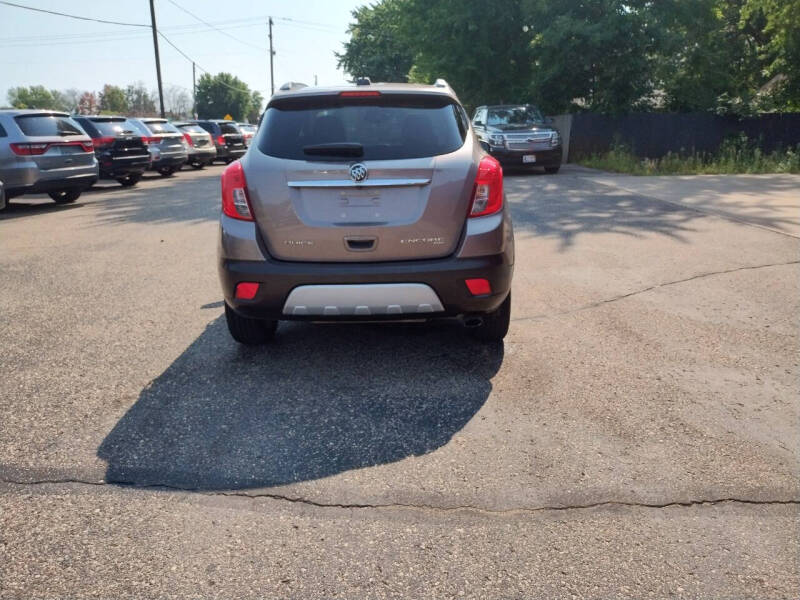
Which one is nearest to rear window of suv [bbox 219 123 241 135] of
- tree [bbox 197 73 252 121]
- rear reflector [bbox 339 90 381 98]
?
rear reflector [bbox 339 90 381 98]

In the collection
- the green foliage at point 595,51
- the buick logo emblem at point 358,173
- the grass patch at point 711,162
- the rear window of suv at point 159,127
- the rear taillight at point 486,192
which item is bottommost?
the grass patch at point 711,162

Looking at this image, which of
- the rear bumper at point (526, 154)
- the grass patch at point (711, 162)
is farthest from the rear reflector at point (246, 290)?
the grass patch at point (711, 162)

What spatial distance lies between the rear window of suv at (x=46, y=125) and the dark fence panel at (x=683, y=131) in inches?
596

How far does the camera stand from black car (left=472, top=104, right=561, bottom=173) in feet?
59.2

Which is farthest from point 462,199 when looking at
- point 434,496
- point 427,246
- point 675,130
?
point 675,130

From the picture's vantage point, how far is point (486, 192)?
4355 mm

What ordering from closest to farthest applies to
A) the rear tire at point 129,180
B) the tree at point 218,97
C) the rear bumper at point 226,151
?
the rear tire at point 129,180 → the rear bumper at point 226,151 → the tree at point 218,97

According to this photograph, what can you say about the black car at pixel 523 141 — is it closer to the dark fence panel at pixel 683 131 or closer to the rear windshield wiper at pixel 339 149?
the dark fence panel at pixel 683 131

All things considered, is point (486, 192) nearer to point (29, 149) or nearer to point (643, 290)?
point (643, 290)

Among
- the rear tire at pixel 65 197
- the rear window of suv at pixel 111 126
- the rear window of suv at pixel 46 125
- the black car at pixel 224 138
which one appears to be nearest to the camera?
the rear window of suv at pixel 46 125

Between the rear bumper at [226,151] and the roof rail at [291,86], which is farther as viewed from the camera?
the rear bumper at [226,151]

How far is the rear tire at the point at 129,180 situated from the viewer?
19.2 m

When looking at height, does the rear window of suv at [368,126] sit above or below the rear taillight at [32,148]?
above

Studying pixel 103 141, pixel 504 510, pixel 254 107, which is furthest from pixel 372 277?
pixel 254 107
